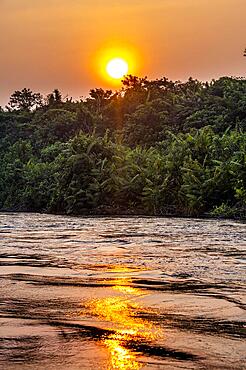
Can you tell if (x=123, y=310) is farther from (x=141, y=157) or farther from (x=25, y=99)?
(x=25, y=99)

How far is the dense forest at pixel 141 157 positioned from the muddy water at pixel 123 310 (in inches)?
584

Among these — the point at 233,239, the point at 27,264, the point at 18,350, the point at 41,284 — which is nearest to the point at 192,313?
the point at 18,350

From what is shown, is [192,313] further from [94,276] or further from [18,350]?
[94,276]

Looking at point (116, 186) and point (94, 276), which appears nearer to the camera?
point (94, 276)

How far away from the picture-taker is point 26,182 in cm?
3541

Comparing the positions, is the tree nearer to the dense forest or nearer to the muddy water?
the dense forest

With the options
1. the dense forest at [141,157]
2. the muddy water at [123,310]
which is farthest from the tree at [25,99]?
the muddy water at [123,310]

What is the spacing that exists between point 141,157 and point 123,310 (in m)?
25.8

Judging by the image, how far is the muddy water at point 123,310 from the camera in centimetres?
348

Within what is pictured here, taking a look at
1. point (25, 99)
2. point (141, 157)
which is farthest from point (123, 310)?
point (25, 99)

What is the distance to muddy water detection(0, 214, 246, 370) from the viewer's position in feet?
11.4

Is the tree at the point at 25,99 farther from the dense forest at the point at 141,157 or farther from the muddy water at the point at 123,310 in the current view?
the muddy water at the point at 123,310

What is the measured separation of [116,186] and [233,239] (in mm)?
16238

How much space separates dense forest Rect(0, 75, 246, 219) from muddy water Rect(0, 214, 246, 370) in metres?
14.8
